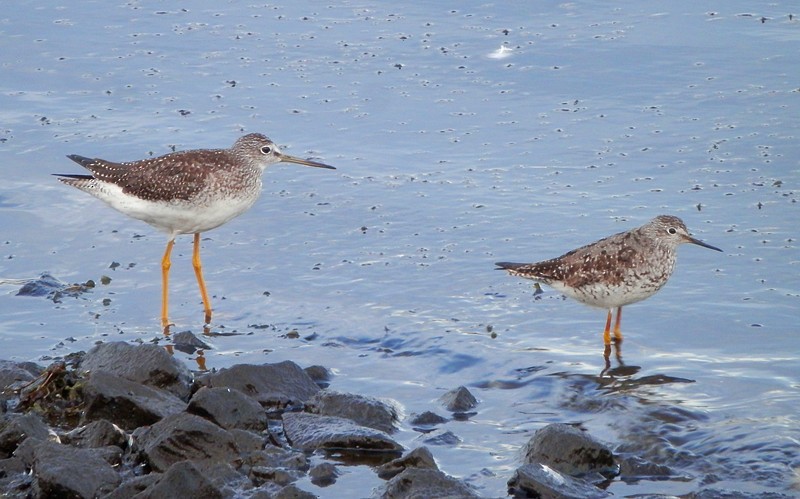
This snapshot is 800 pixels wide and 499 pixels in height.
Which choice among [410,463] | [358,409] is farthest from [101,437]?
[410,463]

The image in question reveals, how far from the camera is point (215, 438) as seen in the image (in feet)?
24.4

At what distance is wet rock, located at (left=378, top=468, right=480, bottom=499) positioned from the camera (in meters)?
6.88

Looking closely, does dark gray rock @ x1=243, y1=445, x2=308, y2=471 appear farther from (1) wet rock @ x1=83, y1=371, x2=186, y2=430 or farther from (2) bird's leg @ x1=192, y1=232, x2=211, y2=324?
(2) bird's leg @ x1=192, y1=232, x2=211, y2=324

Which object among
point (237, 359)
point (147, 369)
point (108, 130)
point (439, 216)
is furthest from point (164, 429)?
point (108, 130)

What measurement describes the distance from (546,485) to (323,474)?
1.45 meters

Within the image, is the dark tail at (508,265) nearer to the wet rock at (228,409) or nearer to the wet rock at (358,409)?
the wet rock at (358,409)

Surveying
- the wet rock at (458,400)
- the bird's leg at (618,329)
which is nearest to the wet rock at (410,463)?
the wet rock at (458,400)

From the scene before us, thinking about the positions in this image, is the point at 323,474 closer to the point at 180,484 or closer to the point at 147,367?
the point at 180,484

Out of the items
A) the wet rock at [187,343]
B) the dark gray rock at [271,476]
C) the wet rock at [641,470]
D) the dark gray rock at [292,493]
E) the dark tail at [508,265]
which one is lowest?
the wet rock at [641,470]

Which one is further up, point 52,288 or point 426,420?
point 52,288

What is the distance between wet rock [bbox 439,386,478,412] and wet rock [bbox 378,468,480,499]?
1562 mm

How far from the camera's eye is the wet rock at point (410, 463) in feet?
24.0

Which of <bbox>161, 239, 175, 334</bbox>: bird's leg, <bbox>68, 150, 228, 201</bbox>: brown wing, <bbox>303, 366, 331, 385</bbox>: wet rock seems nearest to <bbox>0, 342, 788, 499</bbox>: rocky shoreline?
<bbox>303, 366, 331, 385</bbox>: wet rock

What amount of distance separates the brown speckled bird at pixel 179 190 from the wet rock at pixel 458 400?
110 inches
